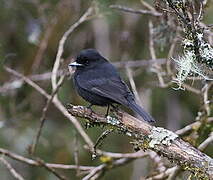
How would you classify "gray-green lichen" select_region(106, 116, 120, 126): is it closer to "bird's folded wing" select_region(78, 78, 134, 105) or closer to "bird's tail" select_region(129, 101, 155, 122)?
"bird's tail" select_region(129, 101, 155, 122)

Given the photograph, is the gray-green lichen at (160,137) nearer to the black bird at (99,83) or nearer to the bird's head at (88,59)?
the black bird at (99,83)

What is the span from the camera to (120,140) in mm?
6727

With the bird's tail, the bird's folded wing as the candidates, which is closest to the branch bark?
the bird's tail

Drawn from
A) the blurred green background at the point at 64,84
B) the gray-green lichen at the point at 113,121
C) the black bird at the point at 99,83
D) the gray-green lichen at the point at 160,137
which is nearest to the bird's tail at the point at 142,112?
the black bird at the point at 99,83

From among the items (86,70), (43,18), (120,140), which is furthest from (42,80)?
(86,70)

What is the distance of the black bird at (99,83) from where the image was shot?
438cm

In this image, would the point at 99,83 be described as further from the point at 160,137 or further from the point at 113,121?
the point at 160,137

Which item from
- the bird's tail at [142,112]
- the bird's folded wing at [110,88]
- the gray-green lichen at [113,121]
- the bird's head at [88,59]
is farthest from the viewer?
the bird's head at [88,59]

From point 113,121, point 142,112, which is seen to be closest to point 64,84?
point 142,112

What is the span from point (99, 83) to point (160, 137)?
1.40 m

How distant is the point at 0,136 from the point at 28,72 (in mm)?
767

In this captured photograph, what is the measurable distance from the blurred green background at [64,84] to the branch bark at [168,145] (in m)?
2.52

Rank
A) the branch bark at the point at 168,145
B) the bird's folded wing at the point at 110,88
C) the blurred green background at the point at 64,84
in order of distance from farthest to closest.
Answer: the blurred green background at the point at 64,84 < the bird's folded wing at the point at 110,88 < the branch bark at the point at 168,145

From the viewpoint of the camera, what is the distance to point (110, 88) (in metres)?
4.52
